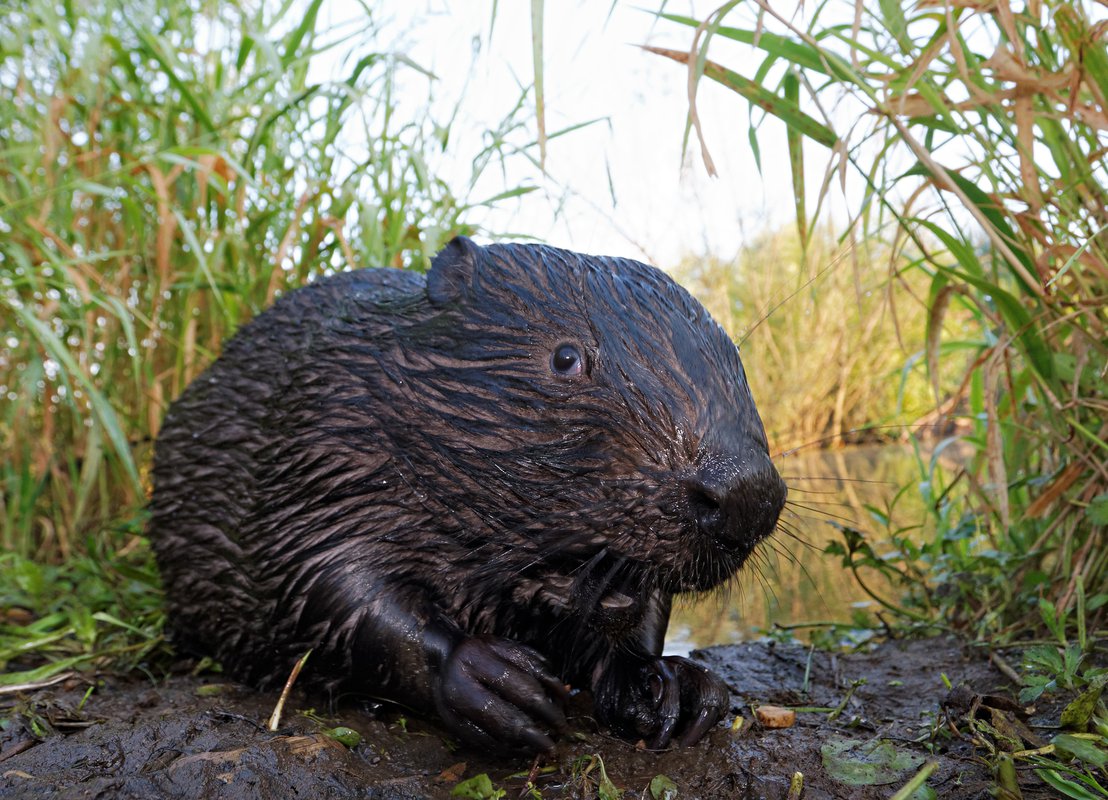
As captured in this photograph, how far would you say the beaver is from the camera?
4.98ft

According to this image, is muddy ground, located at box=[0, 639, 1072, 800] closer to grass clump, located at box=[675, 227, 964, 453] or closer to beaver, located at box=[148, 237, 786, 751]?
beaver, located at box=[148, 237, 786, 751]

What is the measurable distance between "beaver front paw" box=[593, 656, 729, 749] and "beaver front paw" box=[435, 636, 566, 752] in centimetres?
18

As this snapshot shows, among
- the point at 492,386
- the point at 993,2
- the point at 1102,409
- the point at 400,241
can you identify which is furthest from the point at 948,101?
the point at 400,241

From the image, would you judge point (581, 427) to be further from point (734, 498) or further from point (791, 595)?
point (791, 595)

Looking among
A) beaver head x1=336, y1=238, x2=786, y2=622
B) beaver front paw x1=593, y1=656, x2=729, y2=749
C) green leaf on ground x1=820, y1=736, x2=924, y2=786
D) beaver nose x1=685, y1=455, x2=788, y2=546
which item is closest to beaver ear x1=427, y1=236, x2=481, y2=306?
beaver head x1=336, y1=238, x2=786, y2=622

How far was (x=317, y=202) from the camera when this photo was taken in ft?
11.0

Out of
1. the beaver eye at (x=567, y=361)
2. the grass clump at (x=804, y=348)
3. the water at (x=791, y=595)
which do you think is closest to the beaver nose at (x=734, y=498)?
the water at (x=791, y=595)

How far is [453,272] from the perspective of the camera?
1886mm

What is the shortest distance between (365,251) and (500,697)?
2.02 metres

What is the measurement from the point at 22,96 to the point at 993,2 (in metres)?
3.01

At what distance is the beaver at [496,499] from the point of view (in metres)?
1.52

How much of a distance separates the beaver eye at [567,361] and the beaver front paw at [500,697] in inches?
19.2

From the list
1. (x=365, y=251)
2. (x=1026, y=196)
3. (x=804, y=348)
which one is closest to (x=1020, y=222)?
(x=1026, y=196)

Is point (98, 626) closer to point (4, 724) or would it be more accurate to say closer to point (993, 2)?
point (4, 724)
